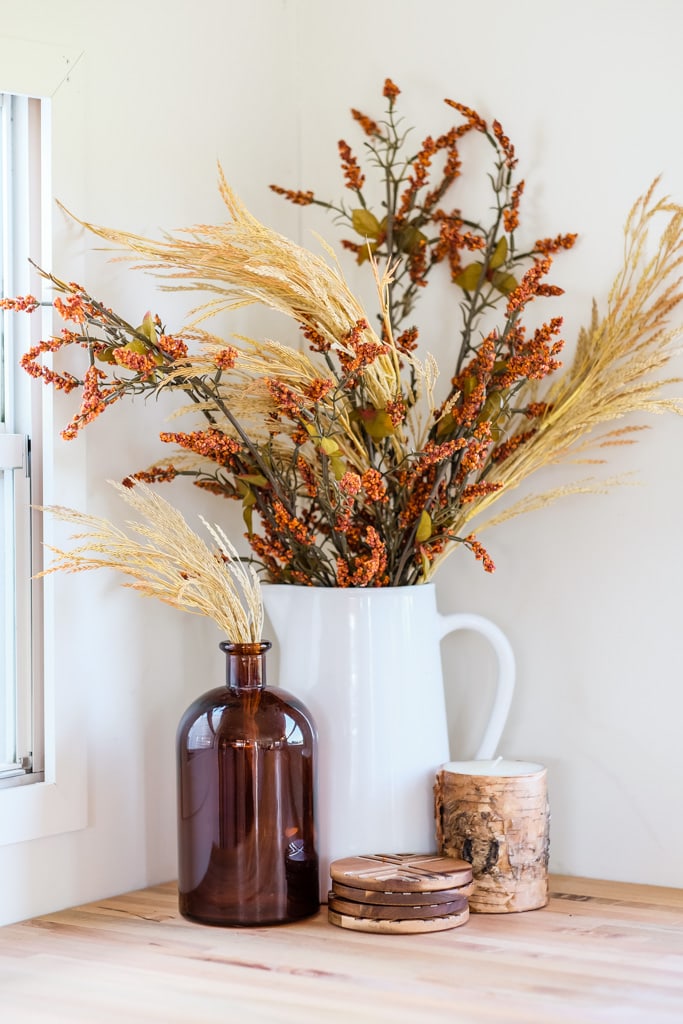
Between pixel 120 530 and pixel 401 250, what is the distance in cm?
51

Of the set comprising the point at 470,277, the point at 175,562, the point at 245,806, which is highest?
the point at 470,277

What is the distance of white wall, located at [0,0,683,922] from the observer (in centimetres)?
139

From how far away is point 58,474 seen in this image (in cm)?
136

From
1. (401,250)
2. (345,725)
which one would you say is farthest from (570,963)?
(401,250)

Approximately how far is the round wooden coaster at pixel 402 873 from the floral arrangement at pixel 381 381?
0.30 m

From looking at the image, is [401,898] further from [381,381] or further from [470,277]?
[470,277]

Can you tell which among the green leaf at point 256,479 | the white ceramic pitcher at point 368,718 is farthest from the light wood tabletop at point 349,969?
the green leaf at point 256,479

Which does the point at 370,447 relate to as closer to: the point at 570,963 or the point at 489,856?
the point at 489,856

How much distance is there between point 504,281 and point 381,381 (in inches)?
9.9

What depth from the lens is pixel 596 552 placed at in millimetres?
1445

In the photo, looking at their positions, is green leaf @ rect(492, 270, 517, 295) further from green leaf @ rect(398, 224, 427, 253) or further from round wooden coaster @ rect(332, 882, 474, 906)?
round wooden coaster @ rect(332, 882, 474, 906)

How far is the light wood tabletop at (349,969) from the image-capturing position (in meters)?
1.01

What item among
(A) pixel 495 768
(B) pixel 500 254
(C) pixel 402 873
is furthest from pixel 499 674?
(B) pixel 500 254

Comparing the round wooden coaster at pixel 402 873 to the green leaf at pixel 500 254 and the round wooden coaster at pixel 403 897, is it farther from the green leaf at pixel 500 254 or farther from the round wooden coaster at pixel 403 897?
the green leaf at pixel 500 254
